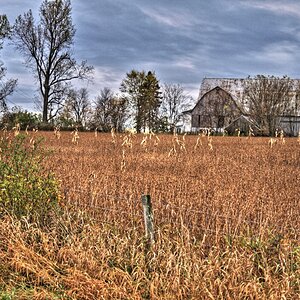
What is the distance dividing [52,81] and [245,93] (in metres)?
21.9

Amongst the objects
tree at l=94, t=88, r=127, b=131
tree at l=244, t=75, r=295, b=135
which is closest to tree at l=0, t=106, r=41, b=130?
tree at l=94, t=88, r=127, b=131

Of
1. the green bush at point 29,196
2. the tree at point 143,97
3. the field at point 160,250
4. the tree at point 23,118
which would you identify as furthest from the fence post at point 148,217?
the tree at point 143,97

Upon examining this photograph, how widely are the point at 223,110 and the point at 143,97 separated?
9292 millimetres

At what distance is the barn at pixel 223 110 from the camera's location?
2053 inches

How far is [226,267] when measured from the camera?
5289 millimetres

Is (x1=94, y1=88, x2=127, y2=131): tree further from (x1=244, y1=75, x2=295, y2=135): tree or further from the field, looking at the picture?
the field

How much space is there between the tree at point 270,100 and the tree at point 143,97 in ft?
34.1

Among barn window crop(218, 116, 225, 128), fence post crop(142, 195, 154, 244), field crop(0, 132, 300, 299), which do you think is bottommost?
field crop(0, 132, 300, 299)

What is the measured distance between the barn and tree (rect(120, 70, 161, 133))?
3867mm

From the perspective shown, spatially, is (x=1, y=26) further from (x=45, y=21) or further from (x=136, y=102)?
(x=136, y=102)

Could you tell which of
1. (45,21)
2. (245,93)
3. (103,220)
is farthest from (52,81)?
(103,220)

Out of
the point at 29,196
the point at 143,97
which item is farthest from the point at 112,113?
the point at 29,196

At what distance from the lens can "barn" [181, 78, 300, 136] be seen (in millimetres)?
52156

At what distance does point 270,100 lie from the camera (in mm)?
51062
